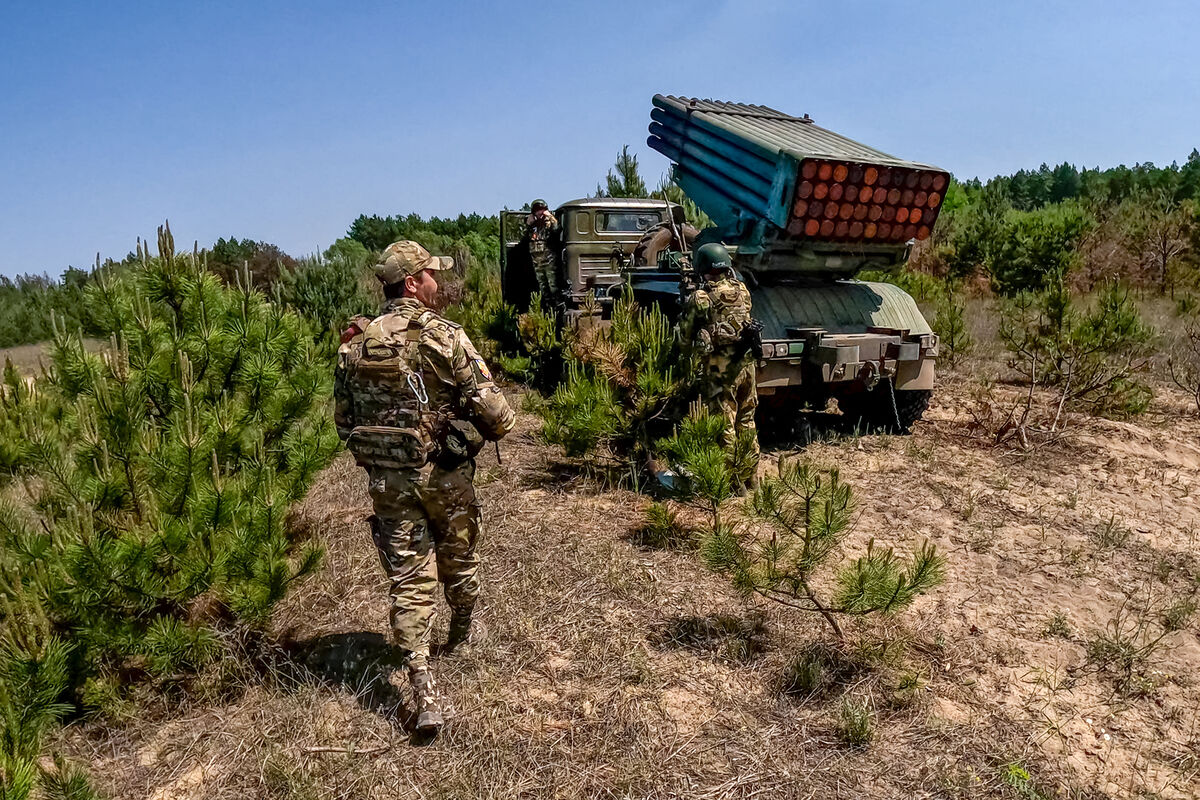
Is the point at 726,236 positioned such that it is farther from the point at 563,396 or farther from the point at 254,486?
the point at 254,486

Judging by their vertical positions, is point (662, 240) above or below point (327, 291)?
above

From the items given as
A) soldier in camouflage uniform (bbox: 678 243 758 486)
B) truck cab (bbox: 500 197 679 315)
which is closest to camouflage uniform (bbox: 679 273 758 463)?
soldier in camouflage uniform (bbox: 678 243 758 486)

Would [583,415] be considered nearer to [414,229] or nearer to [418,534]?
[418,534]

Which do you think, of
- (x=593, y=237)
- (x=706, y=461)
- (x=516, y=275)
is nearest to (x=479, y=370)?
(x=706, y=461)

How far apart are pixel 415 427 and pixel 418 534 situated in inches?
15.7

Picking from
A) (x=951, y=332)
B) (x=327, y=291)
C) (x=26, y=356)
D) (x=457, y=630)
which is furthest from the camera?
(x=26, y=356)

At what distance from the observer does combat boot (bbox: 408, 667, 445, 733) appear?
258 centimetres

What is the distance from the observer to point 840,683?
9.56ft

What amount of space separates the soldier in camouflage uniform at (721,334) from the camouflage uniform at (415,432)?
6.35 feet

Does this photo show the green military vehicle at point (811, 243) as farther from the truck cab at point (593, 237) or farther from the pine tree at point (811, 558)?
the pine tree at point (811, 558)

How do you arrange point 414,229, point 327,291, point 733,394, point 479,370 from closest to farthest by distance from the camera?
point 479,370, point 733,394, point 327,291, point 414,229

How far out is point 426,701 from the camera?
263cm

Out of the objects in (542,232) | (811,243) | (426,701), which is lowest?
(426,701)

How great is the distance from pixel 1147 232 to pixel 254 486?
16.9m
